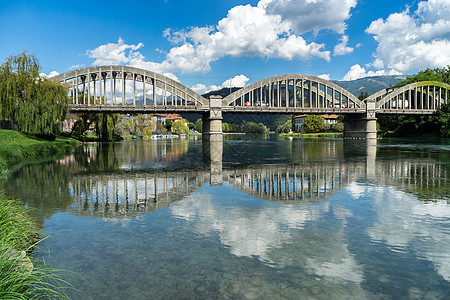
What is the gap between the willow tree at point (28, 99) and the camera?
46406mm

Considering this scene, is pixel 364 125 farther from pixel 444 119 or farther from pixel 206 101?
pixel 206 101

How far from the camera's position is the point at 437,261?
24.0 feet

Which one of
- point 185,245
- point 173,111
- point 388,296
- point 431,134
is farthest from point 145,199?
point 431,134

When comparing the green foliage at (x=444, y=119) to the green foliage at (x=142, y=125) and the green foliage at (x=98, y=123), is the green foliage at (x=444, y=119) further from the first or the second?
the green foliage at (x=142, y=125)

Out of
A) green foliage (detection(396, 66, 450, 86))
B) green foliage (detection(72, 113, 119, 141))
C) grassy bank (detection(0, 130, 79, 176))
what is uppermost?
green foliage (detection(396, 66, 450, 86))

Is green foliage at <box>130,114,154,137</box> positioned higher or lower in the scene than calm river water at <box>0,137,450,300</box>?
higher

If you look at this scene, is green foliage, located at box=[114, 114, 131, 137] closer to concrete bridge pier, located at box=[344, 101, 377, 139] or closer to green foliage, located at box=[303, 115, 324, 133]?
concrete bridge pier, located at box=[344, 101, 377, 139]

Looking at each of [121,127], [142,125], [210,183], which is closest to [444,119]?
[210,183]

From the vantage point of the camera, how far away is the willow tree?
152ft

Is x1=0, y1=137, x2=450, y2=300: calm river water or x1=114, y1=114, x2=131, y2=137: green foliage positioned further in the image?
x1=114, y1=114, x2=131, y2=137: green foliage

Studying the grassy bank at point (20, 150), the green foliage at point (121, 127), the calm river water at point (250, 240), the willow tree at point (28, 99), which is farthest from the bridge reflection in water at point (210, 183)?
the green foliage at point (121, 127)

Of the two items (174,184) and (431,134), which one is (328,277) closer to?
(174,184)

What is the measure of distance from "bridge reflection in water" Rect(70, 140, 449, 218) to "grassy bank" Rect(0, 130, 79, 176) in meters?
9.63

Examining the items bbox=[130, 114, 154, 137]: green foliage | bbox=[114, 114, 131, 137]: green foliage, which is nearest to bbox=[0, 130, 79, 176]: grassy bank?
bbox=[114, 114, 131, 137]: green foliage
